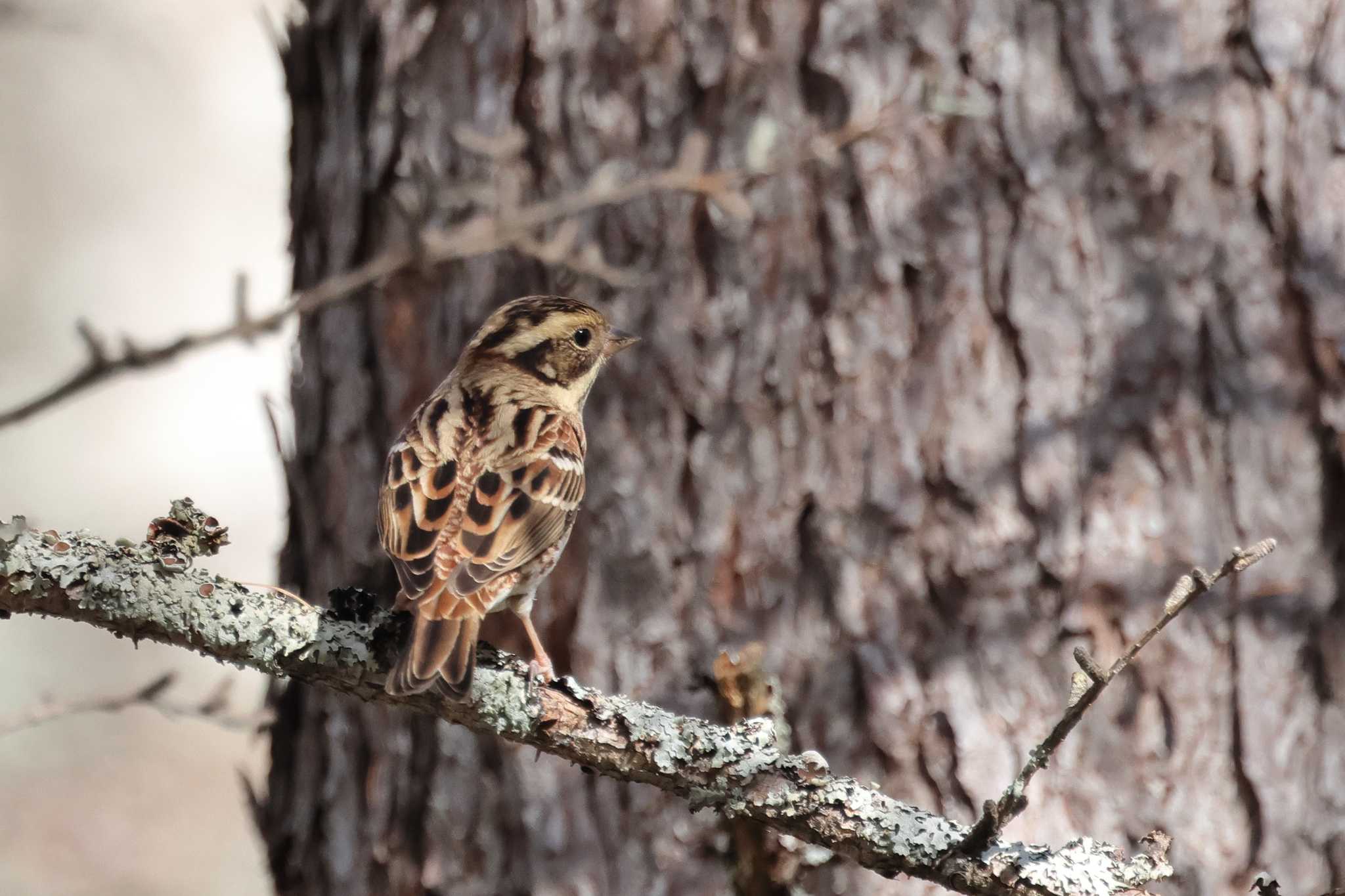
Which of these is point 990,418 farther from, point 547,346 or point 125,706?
point 125,706

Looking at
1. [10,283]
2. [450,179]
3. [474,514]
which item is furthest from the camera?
[10,283]

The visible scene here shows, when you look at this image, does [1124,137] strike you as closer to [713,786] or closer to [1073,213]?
[1073,213]

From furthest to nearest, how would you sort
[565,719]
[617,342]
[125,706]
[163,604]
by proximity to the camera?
[617,342] < [125,706] < [565,719] < [163,604]

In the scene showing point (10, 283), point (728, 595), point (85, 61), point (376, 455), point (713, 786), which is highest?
point (85, 61)

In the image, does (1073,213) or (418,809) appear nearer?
(1073,213)

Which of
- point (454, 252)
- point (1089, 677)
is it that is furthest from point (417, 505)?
point (1089, 677)

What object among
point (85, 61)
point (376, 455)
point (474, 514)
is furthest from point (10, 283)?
point (474, 514)

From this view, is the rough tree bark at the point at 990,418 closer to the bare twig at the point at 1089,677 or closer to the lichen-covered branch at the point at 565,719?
the lichen-covered branch at the point at 565,719
